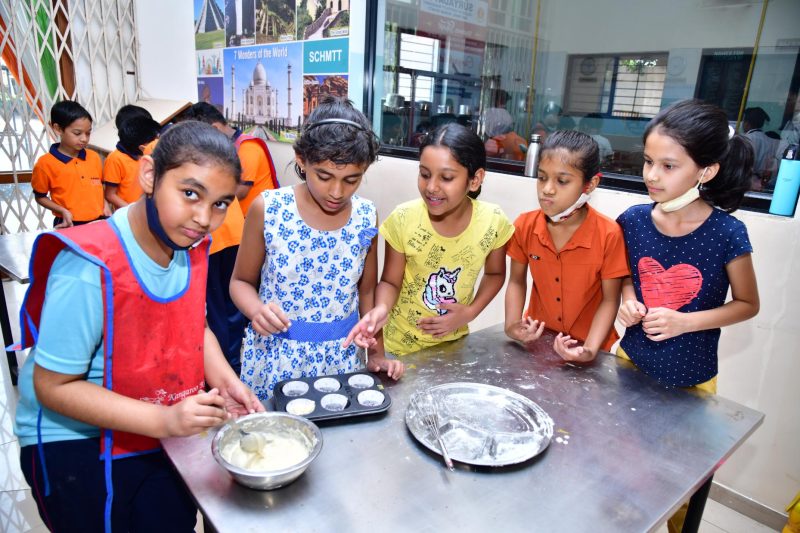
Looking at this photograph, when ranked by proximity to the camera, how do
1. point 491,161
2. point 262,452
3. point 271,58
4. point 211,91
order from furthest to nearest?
point 211,91 → point 271,58 → point 491,161 → point 262,452

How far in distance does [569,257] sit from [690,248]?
30 cm

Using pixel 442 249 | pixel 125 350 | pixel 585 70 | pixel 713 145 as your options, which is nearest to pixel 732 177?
pixel 713 145

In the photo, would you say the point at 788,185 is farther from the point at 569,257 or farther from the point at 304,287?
the point at 304,287

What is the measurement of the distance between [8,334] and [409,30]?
9.54 feet

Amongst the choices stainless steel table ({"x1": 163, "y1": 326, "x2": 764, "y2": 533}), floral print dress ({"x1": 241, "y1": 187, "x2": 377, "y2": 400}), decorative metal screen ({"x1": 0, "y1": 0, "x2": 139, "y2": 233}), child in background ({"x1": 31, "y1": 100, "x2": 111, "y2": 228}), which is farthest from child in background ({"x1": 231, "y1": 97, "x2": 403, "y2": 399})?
decorative metal screen ({"x1": 0, "y1": 0, "x2": 139, "y2": 233})

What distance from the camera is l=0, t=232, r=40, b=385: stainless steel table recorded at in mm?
2025

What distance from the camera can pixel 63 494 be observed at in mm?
904

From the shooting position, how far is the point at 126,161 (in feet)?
10.4

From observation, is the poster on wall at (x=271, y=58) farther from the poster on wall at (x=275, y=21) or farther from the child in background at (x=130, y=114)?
the child in background at (x=130, y=114)

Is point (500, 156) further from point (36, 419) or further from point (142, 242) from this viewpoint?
point (36, 419)

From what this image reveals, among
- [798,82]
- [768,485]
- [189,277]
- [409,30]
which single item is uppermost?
[409,30]

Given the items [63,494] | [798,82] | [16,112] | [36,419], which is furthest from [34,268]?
[16,112]

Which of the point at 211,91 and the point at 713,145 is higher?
the point at 211,91

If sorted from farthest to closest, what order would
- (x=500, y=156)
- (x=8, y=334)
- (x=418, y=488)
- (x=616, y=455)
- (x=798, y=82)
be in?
1. (x=500, y=156)
2. (x=8, y=334)
3. (x=798, y=82)
4. (x=616, y=455)
5. (x=418, y=488)
